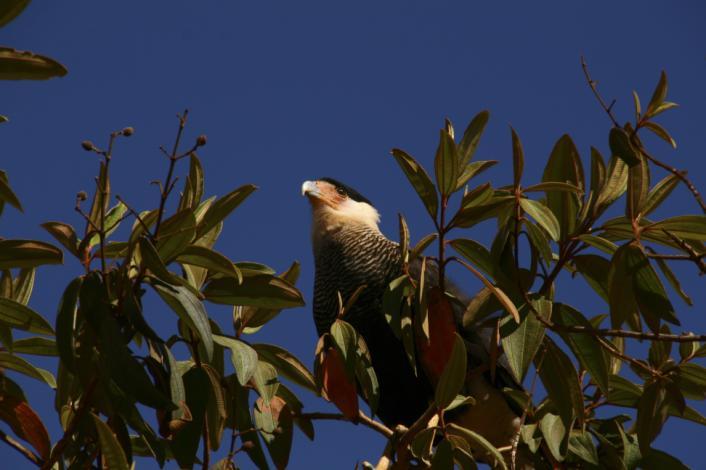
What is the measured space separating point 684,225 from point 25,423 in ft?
5.56

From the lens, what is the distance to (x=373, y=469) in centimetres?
231

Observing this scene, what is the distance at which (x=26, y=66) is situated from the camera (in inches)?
78.0

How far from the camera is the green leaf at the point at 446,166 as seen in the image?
2.18 metres

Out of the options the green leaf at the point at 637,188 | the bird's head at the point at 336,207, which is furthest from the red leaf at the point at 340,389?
the bird's head at the point at 336,207

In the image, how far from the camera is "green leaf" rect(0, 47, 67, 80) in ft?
6.43

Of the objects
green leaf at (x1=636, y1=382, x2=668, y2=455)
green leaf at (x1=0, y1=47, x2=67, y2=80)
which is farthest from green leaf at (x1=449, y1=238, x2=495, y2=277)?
green leaf at (x1=0, y1=47, x2=67, y2=80)

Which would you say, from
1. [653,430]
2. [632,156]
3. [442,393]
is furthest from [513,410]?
[632,156]

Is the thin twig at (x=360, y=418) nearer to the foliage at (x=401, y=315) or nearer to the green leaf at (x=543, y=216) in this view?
the foliage at (x=401, y=315)

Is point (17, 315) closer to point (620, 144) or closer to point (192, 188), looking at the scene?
point (192, 188)

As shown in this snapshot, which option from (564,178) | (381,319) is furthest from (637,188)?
(381,319)

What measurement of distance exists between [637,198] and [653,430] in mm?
698

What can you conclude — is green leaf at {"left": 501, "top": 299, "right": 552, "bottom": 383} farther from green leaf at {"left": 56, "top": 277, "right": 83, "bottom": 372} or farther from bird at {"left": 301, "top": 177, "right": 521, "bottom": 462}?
bird at {"left": 301, "top": 177, "right": 521, "bottom": 462}

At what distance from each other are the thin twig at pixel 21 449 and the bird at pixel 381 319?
5.26ft

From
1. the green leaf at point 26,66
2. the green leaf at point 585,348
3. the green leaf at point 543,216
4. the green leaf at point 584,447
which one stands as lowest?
the green leaf at point 584,447
